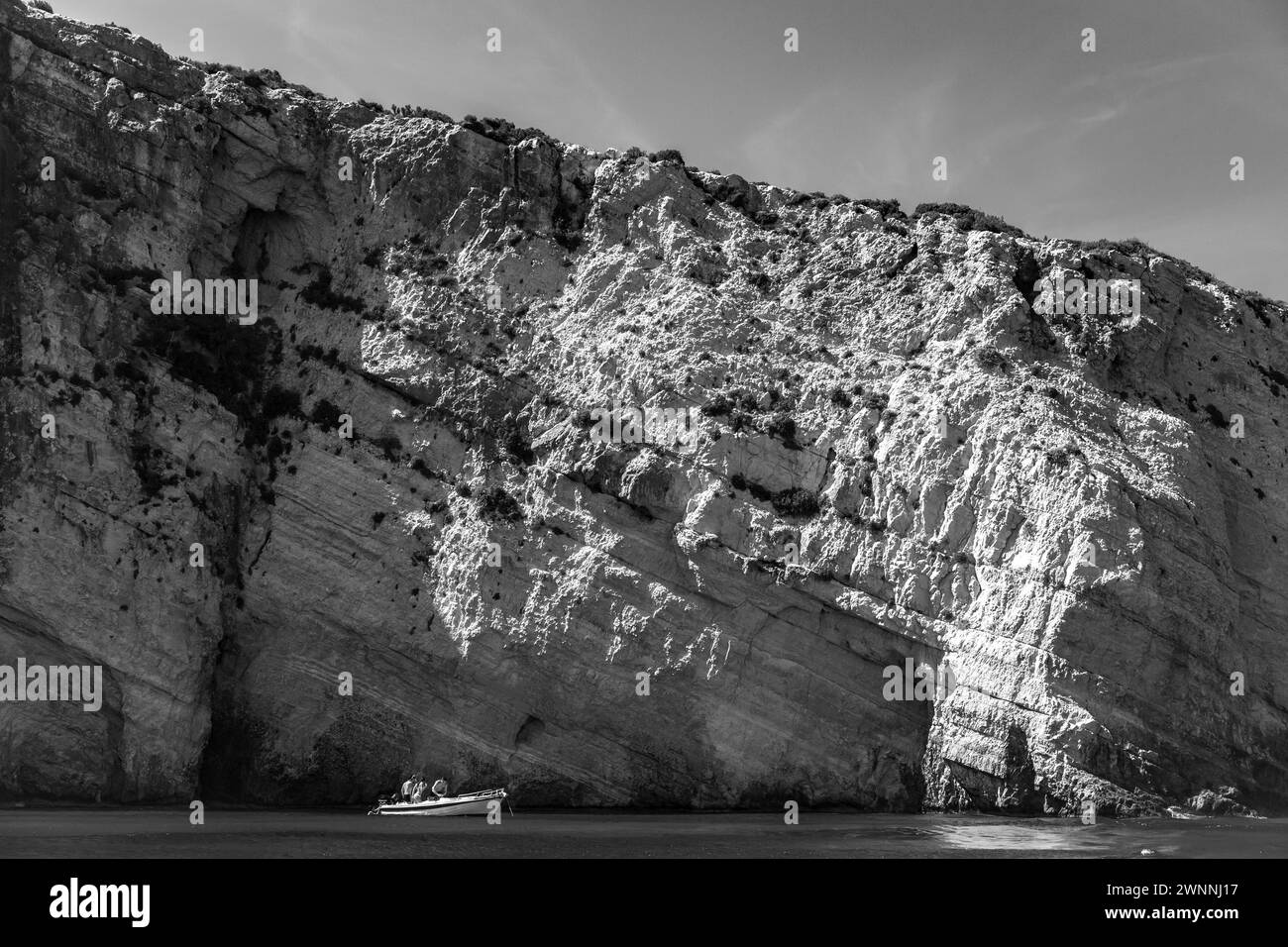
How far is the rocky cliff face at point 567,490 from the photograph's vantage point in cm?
3625

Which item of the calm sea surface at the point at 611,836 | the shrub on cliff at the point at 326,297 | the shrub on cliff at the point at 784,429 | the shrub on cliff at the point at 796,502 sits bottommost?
the calm sea surface at the point at 611,836

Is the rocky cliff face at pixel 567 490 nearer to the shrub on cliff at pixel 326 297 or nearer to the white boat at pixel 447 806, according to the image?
the shrub on cliff at pixel 326 297

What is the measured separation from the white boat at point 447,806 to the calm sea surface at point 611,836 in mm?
781

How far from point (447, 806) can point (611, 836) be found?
23.2ft

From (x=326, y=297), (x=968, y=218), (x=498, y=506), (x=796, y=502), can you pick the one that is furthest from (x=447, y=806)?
(x=968, y=218)

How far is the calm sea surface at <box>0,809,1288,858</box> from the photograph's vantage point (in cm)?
2609

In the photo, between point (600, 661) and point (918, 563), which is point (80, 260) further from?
point (918, 563)

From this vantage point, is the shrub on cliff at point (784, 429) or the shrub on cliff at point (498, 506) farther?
the shrub on cliff at point (784, 429)

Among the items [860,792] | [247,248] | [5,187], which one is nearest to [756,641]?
[860,792]

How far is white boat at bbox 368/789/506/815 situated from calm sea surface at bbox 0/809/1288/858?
30.7 inches

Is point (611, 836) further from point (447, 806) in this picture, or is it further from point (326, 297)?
point (326, 297)

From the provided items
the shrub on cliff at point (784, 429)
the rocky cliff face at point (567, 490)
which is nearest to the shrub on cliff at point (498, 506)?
the rocky cliff face at point (567, 490)

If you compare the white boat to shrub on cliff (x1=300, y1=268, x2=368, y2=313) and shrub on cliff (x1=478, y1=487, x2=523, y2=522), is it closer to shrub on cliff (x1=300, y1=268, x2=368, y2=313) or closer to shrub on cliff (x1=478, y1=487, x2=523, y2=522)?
shrub on cliff (x1=478, y1=487, x2=523, y2=522)

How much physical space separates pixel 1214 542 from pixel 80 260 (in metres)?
34.5
